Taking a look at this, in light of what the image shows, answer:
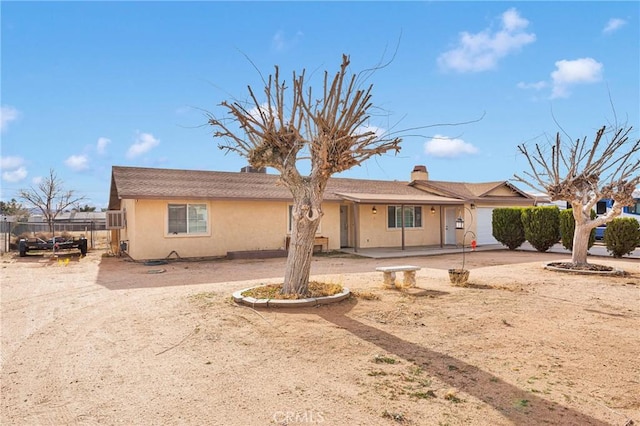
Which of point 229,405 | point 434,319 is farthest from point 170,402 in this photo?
point 434,319

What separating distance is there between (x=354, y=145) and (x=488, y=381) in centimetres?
416

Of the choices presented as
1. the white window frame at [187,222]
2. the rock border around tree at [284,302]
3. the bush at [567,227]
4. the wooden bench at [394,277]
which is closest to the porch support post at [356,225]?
the white window frame at [187,222]

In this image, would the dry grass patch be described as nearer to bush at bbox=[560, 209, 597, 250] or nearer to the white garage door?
bush at bbox=[560, 209, 597, 250]

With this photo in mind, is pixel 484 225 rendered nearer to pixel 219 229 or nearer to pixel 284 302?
pixel 219 229

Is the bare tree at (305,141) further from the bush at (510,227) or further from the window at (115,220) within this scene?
the bush at (510,227)

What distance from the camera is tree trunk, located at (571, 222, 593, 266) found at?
38.2 feet

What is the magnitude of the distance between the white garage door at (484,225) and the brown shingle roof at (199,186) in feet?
11.3

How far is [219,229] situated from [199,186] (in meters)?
1.86

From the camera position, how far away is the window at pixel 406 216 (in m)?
18.9

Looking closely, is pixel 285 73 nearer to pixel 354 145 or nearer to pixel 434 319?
pixel 354 145

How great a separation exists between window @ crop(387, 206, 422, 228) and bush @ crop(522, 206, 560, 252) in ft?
15.4

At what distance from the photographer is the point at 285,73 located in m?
7.12

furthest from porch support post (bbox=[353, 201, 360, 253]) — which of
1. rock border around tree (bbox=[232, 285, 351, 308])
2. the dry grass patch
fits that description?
rock border around tree (bbox=[232, 285, 351, 308])

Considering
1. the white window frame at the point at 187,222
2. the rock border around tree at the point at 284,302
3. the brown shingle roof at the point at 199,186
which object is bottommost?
the rock border around tree at the point at 284,302
